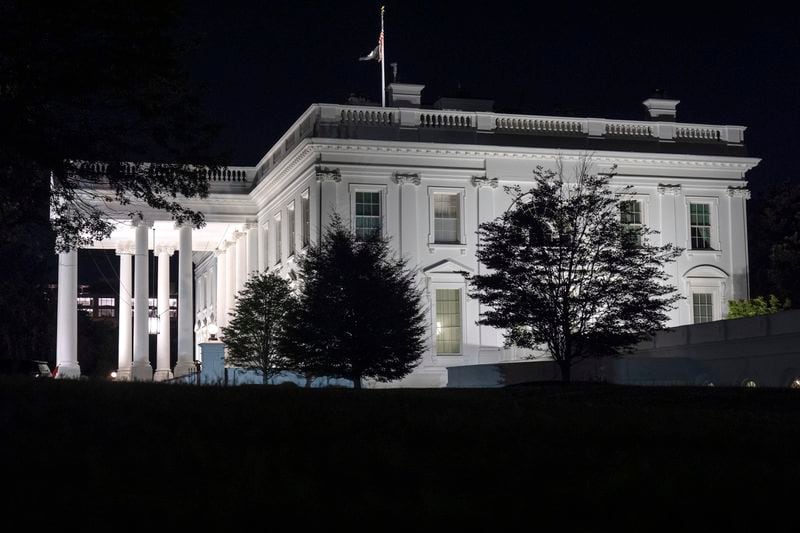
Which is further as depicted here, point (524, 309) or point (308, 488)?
point (524, 309)

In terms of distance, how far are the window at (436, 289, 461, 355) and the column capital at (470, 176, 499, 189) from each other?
17.5 ft

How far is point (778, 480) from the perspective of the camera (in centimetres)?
1178

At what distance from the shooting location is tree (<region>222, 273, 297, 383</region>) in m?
50.1

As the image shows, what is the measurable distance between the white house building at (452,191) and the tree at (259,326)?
394 centimetres

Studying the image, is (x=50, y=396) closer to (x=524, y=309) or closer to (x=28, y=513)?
(x=28, y=513)

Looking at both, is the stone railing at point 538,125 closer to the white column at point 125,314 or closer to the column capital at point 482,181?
the column capital at point 482,181

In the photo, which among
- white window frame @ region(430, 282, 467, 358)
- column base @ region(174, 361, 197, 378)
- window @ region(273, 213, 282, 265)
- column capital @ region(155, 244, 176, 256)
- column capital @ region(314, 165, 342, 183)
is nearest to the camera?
column capital @ region(314, 165, 342, 183)

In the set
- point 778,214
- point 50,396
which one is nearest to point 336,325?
point 50,396

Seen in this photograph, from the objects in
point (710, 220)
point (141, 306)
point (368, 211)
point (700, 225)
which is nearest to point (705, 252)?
point (700, 225)

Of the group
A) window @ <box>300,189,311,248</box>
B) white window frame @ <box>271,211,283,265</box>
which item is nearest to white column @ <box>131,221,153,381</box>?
white window frame @ <box>271,211,283,265</box>

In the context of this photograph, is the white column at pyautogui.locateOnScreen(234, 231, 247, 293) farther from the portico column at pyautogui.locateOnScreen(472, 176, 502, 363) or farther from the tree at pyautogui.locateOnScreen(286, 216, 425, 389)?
the tree at pyautogui.locateOnScreen(286, 216, 425, 389)

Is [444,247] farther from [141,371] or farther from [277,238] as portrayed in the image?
[141,371]

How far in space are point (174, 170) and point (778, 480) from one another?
60.8 ft

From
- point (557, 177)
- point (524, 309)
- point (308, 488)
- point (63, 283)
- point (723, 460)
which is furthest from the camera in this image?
point (63, 283)
